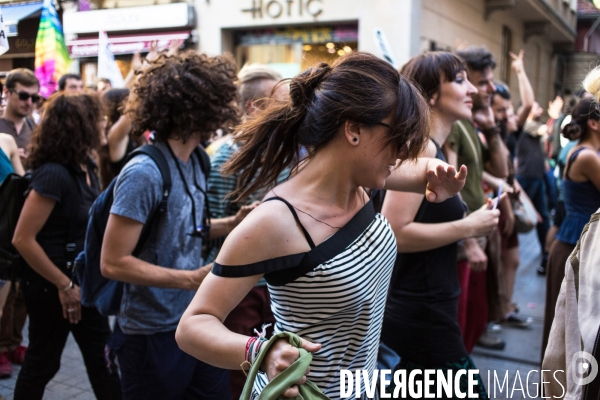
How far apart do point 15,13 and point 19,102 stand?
75 cm

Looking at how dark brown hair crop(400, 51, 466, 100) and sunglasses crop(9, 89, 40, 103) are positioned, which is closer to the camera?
dark brown hair crop(400, 51, 466, 100)

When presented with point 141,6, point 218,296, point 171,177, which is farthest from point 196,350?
point 141,6

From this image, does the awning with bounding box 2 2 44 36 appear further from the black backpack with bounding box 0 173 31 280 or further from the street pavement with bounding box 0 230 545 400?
the street pavement with bounding box 0 230 545 400

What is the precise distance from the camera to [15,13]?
386cm

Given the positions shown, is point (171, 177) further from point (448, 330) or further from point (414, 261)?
point (448, 330)

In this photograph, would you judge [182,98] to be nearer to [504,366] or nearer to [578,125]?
[578,125]

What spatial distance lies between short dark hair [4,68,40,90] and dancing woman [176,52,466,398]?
291 cm

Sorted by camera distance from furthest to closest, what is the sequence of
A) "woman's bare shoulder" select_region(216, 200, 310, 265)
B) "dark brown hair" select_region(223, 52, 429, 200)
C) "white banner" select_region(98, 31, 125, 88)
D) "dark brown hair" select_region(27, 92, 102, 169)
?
"white banner" select_region(98, 31, 125, 88) → "dark brown hair" select_region(27, 92, 102, 169) → "dark brown hair" select_region(223, 52, 429, 200) → "woman's bare shoulder" select_region(216, 200, 310, 265)

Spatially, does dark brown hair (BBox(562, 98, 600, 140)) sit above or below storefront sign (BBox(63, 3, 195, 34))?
below

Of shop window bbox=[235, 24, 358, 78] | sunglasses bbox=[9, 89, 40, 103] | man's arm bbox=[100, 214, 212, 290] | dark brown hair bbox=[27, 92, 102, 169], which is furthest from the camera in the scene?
shop window bbox=[235, 24, 358, 78]

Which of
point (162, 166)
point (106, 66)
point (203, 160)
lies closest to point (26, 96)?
point (106, 66)

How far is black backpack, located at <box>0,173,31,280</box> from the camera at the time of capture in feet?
9.43

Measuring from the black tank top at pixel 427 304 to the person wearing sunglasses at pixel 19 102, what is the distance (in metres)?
2.97

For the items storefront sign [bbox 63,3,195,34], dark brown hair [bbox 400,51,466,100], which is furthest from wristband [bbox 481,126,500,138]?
storefront sign [bbox 63,3,195,34]
